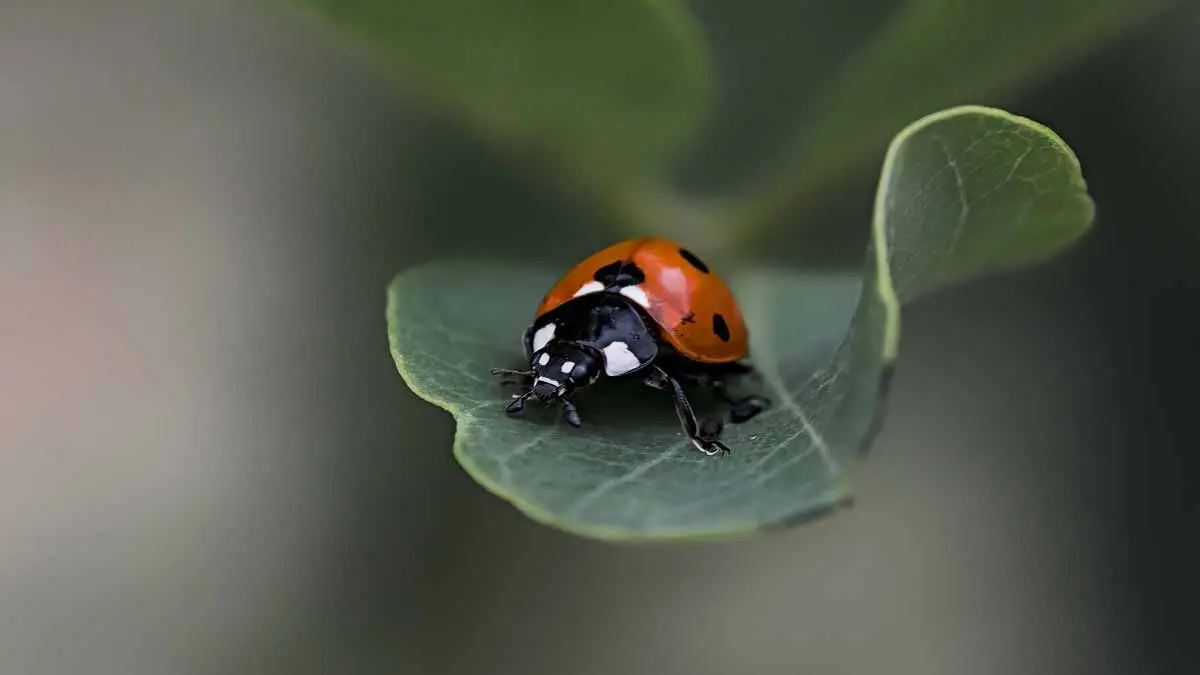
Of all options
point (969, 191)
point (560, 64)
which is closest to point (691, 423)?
point (969, 191)

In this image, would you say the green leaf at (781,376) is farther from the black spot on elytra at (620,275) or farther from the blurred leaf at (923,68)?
the blurred leaf at (923,68)

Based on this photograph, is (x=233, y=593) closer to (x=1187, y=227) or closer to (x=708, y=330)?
(x=708, y=330)

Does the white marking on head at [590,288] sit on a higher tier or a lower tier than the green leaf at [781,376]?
higher

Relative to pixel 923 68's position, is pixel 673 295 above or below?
below

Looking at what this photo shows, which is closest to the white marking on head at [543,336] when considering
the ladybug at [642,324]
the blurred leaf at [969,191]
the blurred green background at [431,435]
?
the ladybug at [642,324]

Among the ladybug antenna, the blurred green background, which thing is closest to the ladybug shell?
the ladybug antenna

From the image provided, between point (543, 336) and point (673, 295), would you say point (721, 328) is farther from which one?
point (543, 336)

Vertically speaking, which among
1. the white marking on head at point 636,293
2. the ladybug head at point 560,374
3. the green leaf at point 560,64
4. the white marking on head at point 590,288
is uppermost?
the green leaf at point 560,64
